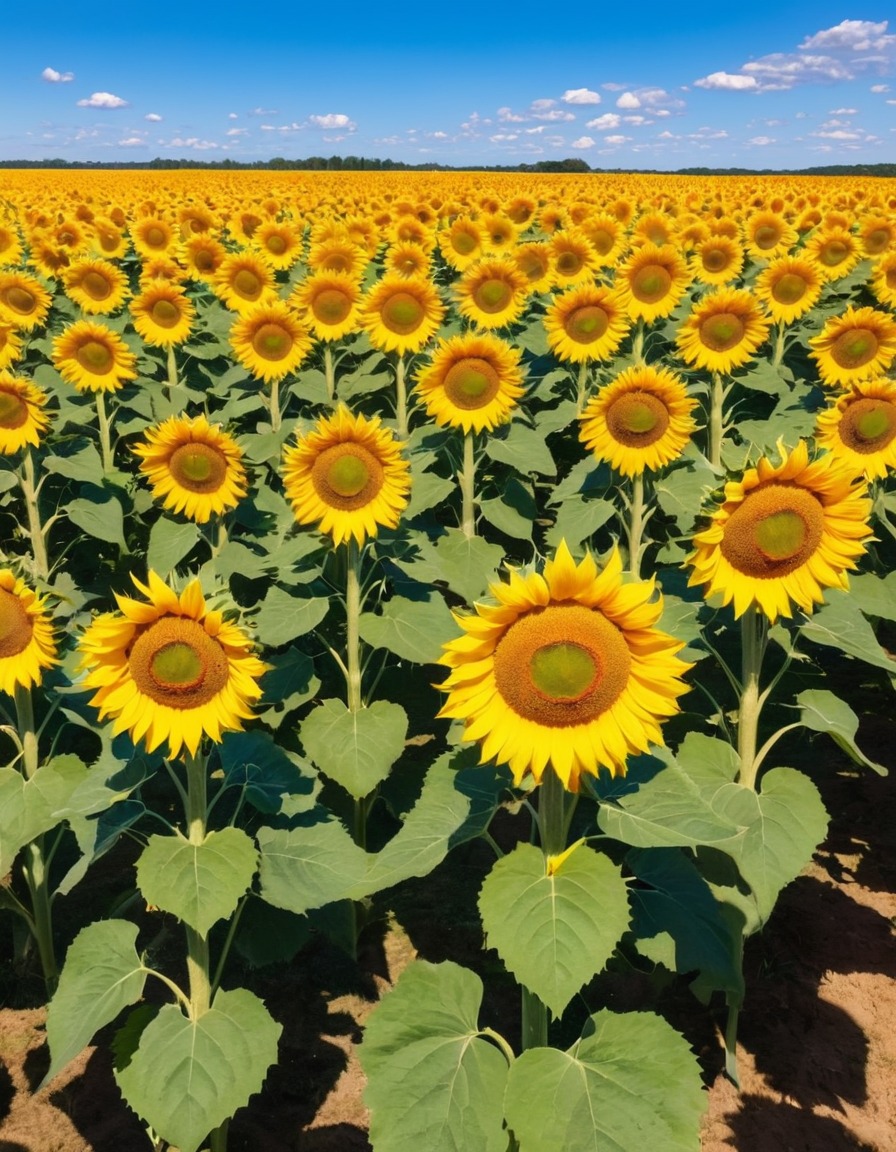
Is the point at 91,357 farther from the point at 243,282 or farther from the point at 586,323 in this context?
the point at 586,323

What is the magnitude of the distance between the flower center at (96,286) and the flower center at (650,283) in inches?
209

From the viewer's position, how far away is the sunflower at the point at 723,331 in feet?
22.0

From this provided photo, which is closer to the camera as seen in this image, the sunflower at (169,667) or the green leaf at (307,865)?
the sunflower at (169,667)

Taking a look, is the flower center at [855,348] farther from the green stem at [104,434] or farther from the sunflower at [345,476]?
the green stem at [104,434]

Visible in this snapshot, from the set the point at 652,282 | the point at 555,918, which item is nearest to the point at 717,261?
the point at 652,282

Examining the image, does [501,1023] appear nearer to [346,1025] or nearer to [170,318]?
[346,1025]

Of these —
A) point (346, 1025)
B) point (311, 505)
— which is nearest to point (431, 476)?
point (311, 505)

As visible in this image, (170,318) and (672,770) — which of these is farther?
(170,318)

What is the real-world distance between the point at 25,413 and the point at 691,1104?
5.01 meters

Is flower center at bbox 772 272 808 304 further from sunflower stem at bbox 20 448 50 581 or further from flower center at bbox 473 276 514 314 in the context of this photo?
sunflower stem at bbox 20 448 50 581

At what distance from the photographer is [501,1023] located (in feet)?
12.3

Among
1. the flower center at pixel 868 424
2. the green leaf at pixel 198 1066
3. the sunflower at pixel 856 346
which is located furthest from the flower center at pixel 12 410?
the sunflower at pixel 856 346

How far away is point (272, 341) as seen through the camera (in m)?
7.32

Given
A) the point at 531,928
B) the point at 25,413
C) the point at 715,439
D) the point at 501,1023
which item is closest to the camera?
the point at 531,928
